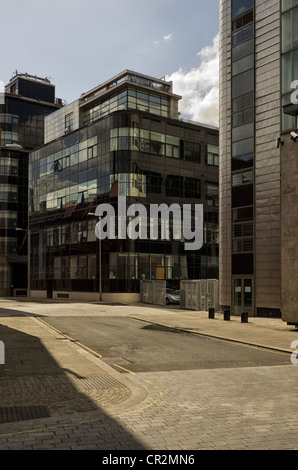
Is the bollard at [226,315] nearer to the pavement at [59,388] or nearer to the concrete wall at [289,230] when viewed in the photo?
the concrete wall at [289,230]

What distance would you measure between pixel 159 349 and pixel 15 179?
78.2 metres

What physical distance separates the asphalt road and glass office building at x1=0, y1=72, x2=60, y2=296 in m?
63.4

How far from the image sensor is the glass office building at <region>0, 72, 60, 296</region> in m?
89.2

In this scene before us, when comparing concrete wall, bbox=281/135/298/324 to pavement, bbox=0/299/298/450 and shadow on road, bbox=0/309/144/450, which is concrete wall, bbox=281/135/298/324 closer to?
pavement, bbox=0/299/298/450

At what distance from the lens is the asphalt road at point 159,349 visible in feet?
50.1

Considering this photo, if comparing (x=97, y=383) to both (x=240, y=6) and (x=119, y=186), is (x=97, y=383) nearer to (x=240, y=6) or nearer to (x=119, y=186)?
(x=240, y=6)

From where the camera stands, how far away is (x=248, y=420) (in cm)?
891

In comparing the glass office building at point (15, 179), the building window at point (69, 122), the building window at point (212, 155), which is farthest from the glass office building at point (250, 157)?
the glass office building at point (15, 179)

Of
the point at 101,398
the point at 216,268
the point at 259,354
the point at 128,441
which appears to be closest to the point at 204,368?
the point at 259,354

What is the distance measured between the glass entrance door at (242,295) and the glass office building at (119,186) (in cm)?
2240

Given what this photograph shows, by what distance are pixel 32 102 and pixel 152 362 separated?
89.4 metres

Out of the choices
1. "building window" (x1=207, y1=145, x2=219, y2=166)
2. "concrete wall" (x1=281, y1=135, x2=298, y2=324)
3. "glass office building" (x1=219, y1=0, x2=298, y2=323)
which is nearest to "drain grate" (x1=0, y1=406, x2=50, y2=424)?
"concrete wall" (x1=281, y1=135, x2=298, y2=324)

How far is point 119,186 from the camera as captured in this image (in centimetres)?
5822
